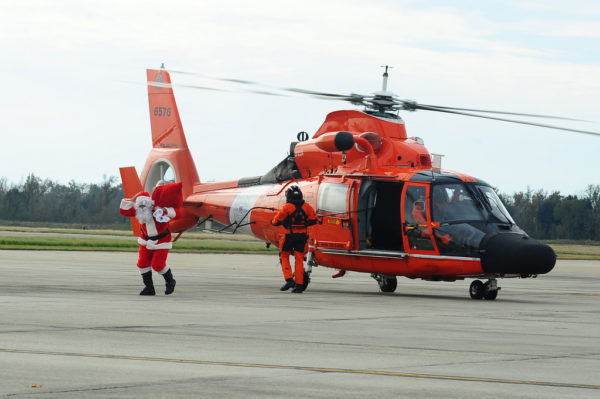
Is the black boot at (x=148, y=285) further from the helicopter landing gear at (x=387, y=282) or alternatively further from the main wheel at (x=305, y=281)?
the helicopter landing gear at (x=387, y=282)

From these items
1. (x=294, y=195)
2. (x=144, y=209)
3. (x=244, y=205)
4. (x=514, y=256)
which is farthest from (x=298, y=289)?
(x=244, y=205)

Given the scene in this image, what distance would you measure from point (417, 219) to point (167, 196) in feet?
14.9

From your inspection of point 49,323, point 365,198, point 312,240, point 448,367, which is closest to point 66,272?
point 312,240

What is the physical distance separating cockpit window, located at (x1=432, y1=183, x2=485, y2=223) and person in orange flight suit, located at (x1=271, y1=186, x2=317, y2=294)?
2315mm

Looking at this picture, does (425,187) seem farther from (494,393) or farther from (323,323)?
(494,393)

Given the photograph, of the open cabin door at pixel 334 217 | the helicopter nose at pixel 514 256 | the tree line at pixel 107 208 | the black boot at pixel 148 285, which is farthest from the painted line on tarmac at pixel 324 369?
the tree line at pixel 107 208

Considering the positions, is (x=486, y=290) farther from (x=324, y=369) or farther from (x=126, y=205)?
(x=324, y=369)

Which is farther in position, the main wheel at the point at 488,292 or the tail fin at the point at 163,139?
the tail fin at the point at 163,139

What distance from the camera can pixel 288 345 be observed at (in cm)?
945

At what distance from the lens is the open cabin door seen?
62.4 ft

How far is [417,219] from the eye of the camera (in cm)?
1784

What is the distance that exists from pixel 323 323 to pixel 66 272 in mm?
12694

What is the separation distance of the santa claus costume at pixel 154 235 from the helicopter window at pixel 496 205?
569 centimetres

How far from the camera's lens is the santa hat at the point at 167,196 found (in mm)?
16844
